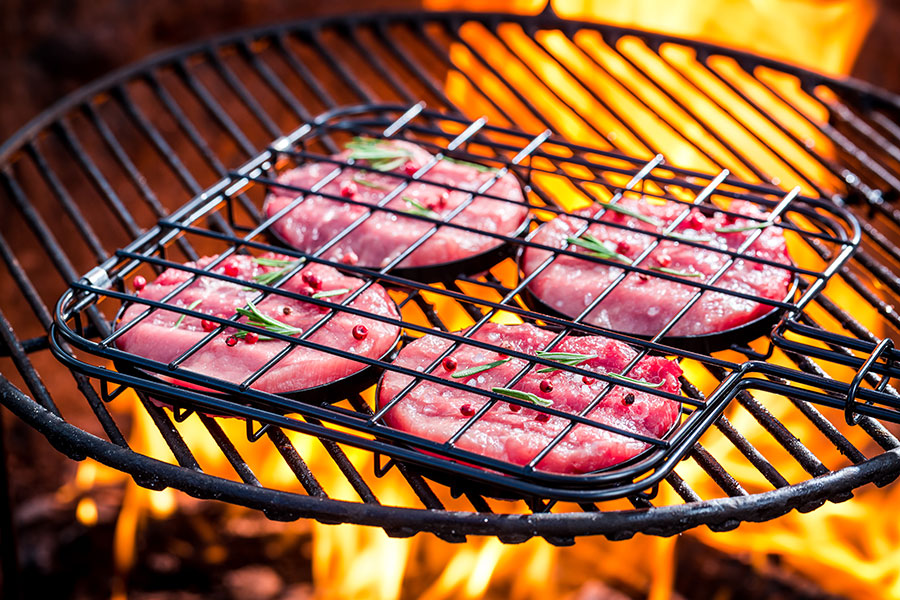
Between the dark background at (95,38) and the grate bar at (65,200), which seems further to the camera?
the dark background at (95,38)

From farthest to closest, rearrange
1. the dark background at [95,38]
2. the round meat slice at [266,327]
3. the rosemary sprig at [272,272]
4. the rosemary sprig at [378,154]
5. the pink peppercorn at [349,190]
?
the dark background at [95,38] → the rosemary sprig at [378,154] → the pink peppercorn at [349,190] → the rosemary sprig at [272,272] → the round meat slice at [266,327]

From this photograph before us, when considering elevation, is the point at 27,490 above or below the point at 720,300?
above

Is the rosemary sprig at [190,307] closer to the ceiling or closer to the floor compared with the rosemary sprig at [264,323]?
closer to the ceiling

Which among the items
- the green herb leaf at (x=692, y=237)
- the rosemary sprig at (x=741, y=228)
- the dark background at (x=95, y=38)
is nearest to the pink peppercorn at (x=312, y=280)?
the green herb leaf at (x=692, y=237)

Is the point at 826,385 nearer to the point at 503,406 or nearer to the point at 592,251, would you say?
the point at 503,406

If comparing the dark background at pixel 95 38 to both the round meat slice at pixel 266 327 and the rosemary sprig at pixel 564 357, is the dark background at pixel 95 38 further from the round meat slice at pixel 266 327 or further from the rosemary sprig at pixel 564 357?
the rosemary sprig at pixel 564 357

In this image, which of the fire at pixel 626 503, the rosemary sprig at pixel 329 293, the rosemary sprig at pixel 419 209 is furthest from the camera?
the fire at pixel 626 503

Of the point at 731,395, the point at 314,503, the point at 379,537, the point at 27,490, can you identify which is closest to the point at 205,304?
the point at 314,503

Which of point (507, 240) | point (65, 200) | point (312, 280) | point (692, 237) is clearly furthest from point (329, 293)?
point (65, 200)

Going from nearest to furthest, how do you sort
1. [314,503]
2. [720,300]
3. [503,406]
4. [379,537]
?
[314,503] < [503,406] < [720,300] < [379,537]
